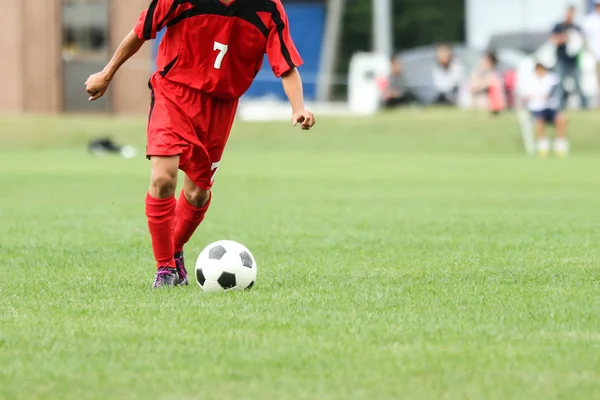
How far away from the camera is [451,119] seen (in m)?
27.4

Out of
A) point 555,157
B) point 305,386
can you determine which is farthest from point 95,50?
point 305,386

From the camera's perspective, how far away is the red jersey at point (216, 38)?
6.86m

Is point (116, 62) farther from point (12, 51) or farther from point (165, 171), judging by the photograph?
point (12, 51)

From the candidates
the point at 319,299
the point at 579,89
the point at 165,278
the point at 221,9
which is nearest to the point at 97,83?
the point at 221,9

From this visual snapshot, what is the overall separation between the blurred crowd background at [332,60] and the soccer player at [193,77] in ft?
69.1

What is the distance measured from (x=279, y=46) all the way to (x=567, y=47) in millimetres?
19405

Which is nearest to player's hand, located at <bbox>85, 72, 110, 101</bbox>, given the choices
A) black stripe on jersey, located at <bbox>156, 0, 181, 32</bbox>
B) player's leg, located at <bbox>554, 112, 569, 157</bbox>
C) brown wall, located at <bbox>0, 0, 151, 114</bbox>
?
black stripe on jersey, located at <bbox>156, 0, 181, 32</bbox>

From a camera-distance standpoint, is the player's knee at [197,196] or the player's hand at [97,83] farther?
the player's knee at [197,196]

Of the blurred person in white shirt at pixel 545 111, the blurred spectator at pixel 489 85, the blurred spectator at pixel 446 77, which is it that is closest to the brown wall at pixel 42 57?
the blurred spectator at pixel 446 77

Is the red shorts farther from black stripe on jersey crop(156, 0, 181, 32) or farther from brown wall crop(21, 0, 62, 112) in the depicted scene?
brown wall crop(21, 0, 62, 112)

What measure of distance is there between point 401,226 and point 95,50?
25419 millimetres

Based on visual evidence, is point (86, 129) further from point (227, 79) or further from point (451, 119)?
point (227, 79)

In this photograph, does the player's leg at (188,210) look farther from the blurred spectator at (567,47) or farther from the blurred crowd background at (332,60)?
the blurred crowd background at (332,60)

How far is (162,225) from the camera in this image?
6840mm
